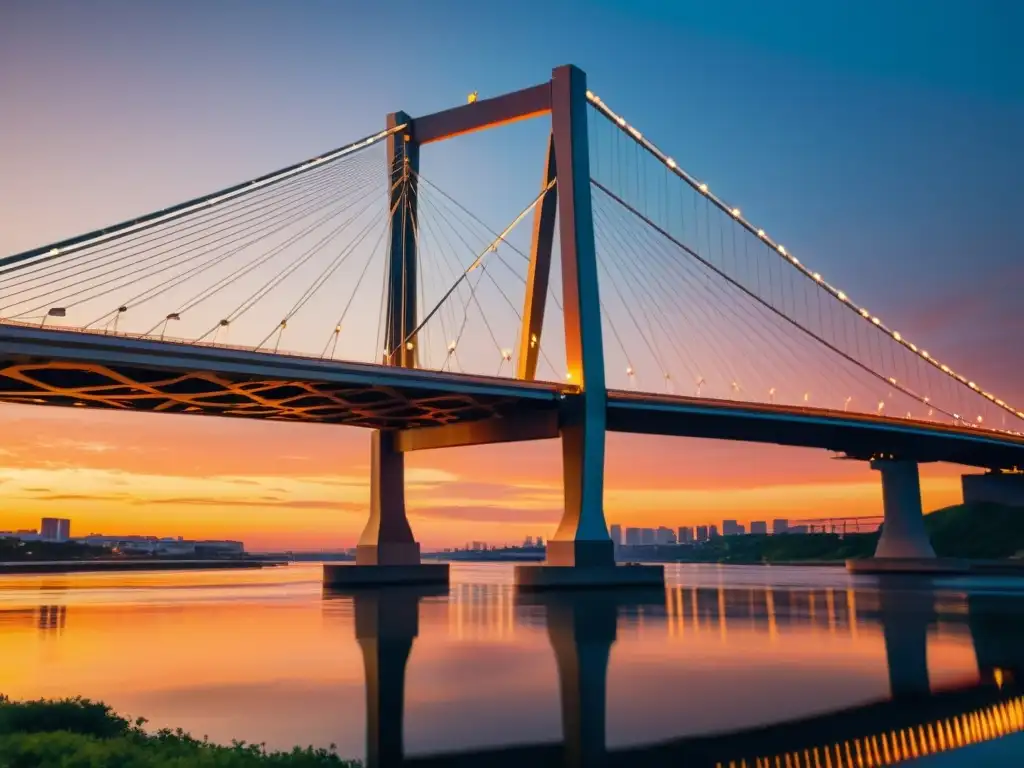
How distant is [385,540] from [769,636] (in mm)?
28856

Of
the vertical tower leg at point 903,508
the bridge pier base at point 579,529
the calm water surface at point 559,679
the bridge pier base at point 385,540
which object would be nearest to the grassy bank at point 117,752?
the calm water surface at point 559,679

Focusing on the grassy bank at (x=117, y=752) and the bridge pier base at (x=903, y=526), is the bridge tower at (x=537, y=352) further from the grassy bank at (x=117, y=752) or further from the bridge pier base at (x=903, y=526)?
the grassy bank at (x=117, y=752)

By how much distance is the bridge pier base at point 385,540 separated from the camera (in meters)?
49.1

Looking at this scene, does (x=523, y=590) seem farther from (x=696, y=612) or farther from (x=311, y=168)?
(x=311, y=168)

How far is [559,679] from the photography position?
15891mm

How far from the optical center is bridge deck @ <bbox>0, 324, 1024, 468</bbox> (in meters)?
32.2

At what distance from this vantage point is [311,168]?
4722cm

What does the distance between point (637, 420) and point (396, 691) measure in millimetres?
35934

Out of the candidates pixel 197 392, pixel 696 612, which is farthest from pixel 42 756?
pixel 197 392

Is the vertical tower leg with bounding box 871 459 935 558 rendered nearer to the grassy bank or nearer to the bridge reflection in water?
the bridge reflection in water

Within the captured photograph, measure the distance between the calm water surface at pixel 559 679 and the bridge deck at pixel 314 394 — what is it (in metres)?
7.67

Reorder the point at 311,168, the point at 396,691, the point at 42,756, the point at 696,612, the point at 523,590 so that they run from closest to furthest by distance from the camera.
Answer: the point at 42,756
the point at 396,691
the point at 696,612
the point at 523,590
the point at 311,168

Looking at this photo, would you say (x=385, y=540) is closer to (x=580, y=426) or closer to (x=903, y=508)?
(x=580, y=426)

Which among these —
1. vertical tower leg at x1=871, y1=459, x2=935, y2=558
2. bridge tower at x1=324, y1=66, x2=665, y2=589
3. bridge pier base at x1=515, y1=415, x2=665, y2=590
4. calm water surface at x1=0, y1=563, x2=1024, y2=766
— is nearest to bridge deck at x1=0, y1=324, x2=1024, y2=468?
bridge tower at x1=324, y1=66, x2=665, y2=589
